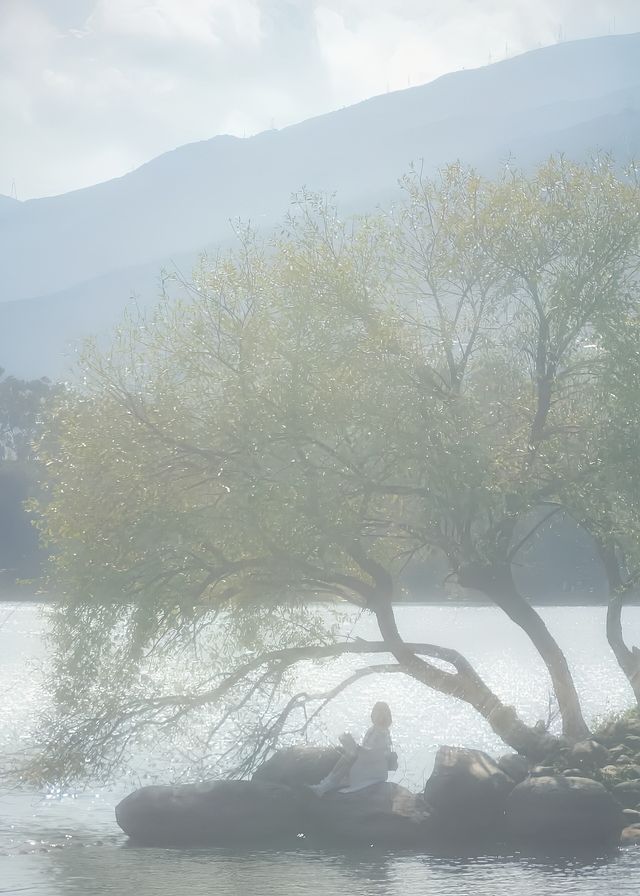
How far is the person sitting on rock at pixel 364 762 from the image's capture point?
24500 mm

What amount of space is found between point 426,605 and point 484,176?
355 feet

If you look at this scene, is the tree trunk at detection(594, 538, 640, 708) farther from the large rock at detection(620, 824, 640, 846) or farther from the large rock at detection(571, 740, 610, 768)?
the large rock at detection(620, 824, 640, 846)

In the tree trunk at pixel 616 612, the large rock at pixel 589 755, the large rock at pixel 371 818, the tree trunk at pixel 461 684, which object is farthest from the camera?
the tree trunk at pixel 616 612

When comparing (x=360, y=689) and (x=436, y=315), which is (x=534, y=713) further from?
(x=436, y=315)

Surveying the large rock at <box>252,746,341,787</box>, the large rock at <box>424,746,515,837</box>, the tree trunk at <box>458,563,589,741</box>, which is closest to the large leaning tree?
the tree trunk at <box>458,563,589,741</box>

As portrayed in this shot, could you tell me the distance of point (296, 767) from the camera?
25.6 meters

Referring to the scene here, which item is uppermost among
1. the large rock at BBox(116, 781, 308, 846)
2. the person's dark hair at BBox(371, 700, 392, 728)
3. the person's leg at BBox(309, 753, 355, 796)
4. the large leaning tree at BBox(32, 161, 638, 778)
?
the large leaning tree at BBox(32, 161, 638, 778)

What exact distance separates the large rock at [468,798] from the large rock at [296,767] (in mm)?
2414

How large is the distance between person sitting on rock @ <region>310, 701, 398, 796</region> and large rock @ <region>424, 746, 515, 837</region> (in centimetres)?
111

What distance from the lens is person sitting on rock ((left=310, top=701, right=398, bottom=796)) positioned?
24.5 m

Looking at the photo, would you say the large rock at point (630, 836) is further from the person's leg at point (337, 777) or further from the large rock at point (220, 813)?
the large rock at point (220, 813)

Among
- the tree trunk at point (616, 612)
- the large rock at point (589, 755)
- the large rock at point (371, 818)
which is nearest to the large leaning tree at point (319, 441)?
the large rock at point (589, 755)

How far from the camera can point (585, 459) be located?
83.0ft

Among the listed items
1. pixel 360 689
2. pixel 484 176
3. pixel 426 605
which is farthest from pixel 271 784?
pixel 426 605
